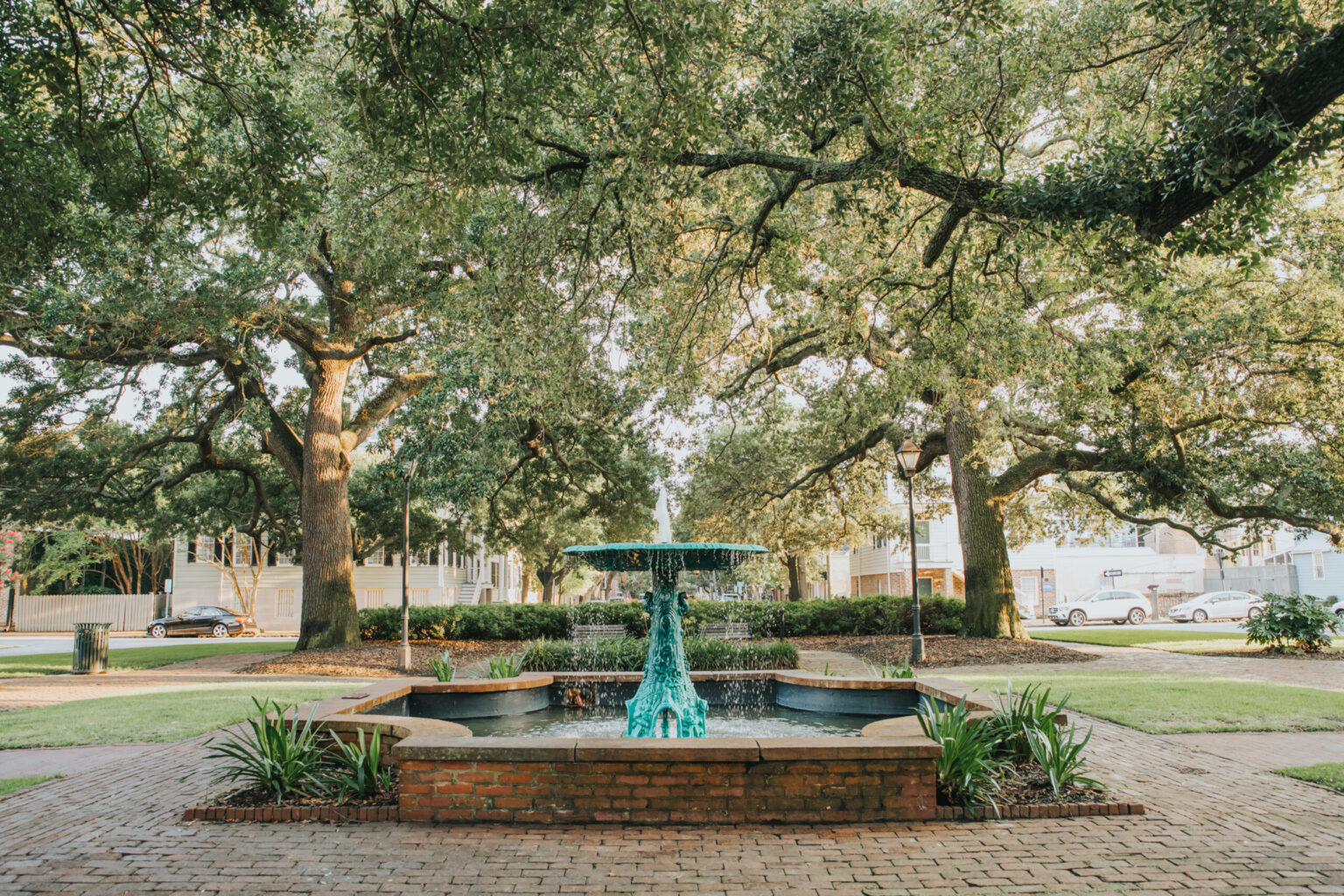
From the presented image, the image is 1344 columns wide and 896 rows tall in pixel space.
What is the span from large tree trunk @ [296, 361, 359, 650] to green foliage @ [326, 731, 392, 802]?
14470 mm

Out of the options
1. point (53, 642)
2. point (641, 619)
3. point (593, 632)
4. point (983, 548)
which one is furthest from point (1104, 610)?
point (53, 642)

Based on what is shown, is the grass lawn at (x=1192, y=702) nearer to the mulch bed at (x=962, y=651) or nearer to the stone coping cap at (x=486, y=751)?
the mulch bed at (x=962, y=651)

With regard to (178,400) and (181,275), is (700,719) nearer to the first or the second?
(181,275)

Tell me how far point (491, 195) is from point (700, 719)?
7.64 m

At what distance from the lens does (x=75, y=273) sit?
592 inches

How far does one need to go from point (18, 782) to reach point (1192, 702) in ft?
41.9

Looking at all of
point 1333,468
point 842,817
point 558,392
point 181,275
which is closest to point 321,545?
point 181,275

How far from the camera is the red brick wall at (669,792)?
217 inches

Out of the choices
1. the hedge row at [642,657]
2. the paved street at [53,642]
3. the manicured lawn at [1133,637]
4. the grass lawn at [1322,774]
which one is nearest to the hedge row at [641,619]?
the manicured lawn at [1133,637]

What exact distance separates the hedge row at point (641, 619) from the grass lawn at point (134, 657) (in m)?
3.50

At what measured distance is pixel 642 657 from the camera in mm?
14508

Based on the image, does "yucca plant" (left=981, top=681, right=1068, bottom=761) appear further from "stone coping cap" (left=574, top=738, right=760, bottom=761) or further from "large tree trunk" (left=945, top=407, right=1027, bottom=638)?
"large tree trunk" (left=945, top=407, right=1027, bottom=638)

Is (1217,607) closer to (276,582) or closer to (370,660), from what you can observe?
(370,660)

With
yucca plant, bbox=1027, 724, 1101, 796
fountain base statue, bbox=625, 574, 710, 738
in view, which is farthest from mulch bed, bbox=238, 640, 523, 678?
yucca plant, bbox=1027, 724, 1101, 796
